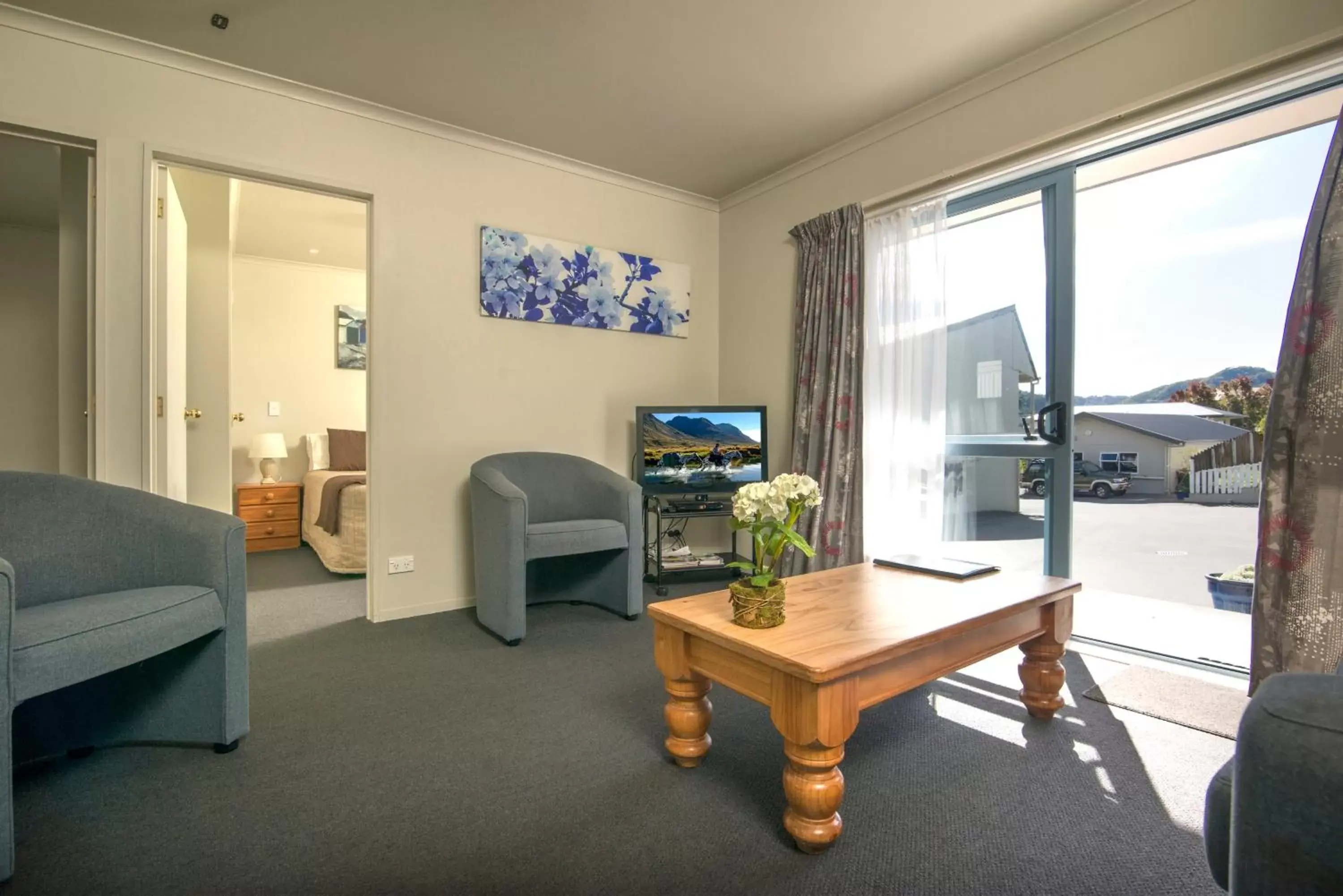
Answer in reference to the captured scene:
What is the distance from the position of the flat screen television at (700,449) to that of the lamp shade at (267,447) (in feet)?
10.9

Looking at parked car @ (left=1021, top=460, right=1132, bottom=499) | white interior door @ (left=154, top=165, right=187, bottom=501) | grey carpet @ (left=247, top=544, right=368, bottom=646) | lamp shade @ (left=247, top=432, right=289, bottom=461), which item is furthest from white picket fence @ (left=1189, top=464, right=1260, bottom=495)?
lamp shade @ (left=247, top=432, right=289, bottom=461)

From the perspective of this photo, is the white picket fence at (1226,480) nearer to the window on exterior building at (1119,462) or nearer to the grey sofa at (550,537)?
the window on exterior building at (1119,462)

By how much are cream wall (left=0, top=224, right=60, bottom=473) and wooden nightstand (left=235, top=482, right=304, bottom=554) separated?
1246 millimetres

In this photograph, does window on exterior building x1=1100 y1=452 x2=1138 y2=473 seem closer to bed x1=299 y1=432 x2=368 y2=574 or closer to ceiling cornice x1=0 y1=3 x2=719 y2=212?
ceiling cornice x1=0 y1=3 x2=719 y2=212

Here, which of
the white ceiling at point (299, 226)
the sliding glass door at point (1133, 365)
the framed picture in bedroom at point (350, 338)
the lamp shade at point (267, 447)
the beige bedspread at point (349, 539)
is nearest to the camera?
the sliding glass door at point (1133, 365)

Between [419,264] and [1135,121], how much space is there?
3.18m

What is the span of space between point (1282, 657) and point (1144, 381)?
1255mm

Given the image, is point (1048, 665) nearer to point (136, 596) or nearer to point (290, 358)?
point (136, 596)

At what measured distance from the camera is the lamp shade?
5301mm

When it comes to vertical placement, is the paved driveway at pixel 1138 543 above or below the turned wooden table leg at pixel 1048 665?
above

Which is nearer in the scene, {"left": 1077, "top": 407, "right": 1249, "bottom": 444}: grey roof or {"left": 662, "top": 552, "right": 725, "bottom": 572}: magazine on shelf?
{"left": 1077, "top": 407, "right": 1249, "bottom": 444}: grey roof

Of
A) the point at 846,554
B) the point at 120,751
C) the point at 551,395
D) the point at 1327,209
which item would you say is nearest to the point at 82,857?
the point at 120,751

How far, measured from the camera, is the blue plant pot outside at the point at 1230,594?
258 centimetres

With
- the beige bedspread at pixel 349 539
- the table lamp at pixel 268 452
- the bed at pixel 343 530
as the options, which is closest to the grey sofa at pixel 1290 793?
the bed at pixel 343 530
